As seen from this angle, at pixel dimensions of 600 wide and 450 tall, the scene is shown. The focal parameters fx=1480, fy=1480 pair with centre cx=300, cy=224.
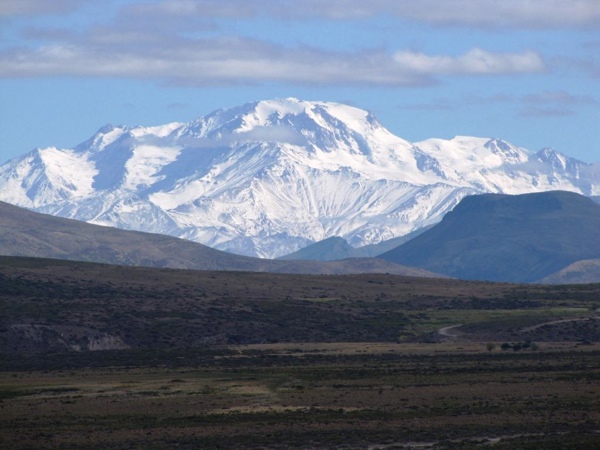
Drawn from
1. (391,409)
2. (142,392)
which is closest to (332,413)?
(391,409)

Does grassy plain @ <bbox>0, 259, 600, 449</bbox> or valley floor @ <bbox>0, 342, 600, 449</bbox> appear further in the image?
grassy plain @ <bbox>0, 259, 600, 449</bbox>

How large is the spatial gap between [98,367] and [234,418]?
45033 millimetres

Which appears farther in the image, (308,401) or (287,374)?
(287,374)

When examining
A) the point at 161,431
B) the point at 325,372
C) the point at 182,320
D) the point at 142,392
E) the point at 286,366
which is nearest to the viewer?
the point at 161,431

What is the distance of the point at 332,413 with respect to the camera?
9344cm

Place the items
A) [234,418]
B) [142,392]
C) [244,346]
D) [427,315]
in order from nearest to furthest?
1. [234,418]
2. [142,392]
3. [244,346]
4. [427,315]

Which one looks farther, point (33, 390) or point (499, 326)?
point (499, 326)

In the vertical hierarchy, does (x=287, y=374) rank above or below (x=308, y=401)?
above

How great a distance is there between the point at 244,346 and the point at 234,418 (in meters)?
74.1

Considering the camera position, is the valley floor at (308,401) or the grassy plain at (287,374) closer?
the valley floor at (308,401)

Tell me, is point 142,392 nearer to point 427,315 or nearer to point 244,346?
point 244,346

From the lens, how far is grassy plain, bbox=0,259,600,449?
3364 inches

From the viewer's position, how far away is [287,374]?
122625 mm

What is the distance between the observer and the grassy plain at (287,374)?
280 ft
